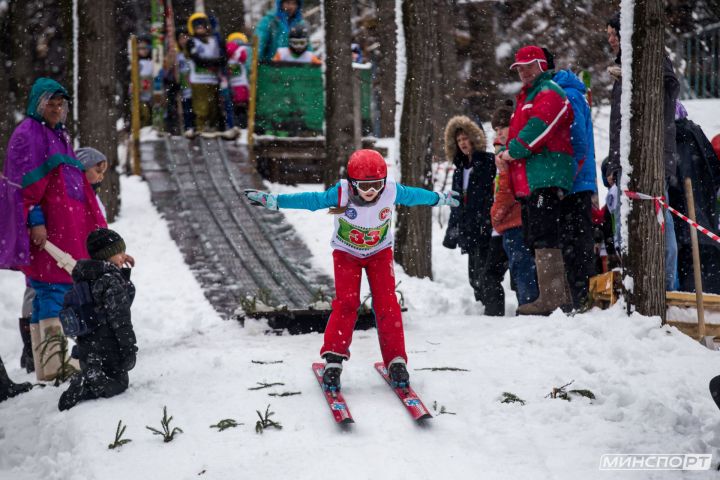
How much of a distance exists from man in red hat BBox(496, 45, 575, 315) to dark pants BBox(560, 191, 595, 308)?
83 millimetres

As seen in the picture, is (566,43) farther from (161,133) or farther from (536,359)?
(536,359)

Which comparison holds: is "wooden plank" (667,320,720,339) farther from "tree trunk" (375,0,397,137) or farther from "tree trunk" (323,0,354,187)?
"tree trunk" (375,0,397,137)

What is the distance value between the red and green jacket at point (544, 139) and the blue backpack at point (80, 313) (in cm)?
367

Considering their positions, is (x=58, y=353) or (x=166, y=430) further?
(x=58, y=353)

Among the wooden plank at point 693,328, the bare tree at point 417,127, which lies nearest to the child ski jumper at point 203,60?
the bare tree at point 417,127

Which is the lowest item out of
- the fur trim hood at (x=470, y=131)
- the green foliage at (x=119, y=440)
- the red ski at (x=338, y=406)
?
the green foliage at (x=119, y=440)

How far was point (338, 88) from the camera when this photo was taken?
1297 centimetres

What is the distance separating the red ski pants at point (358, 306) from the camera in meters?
5.58

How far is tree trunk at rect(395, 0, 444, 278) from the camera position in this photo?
10.1 m

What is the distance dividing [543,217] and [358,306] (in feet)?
7.28

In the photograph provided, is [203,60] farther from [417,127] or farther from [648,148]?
[648,148]

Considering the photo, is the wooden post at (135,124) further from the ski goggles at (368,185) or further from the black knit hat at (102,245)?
the ski goggles at (368,185)

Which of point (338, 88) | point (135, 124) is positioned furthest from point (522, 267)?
point (135, 124)

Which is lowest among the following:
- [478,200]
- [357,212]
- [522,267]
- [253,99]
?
[522,267]
